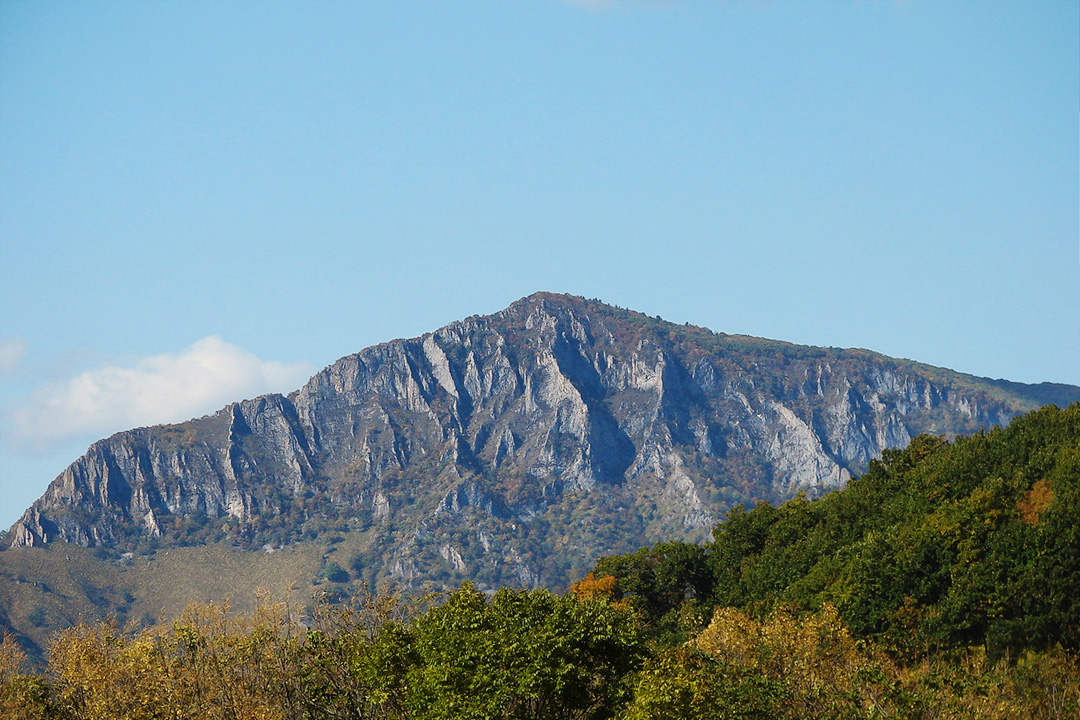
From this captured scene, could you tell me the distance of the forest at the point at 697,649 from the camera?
62.8 meters

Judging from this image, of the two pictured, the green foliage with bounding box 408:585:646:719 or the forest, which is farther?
the forest

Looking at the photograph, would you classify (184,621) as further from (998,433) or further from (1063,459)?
(998,433)

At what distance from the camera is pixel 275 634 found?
74.4 meters

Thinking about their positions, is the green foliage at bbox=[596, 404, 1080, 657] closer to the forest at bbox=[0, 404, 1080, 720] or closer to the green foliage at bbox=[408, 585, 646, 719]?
the forest at bbox=[0, 404, 1080, 720]

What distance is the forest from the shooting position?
62.8 metres

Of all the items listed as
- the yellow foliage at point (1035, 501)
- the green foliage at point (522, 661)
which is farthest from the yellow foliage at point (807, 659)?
the yellow foliage at point (1035, 501)

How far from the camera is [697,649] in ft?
275

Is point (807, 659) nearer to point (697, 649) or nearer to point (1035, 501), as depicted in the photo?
point (697, 649)

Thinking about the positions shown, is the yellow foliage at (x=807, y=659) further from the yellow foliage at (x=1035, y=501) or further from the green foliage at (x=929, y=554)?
the yellow foliage at (x=1035, y=501)

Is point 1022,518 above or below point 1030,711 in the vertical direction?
above

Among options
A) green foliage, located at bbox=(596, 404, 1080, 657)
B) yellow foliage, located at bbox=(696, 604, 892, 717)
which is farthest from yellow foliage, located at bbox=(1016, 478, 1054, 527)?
yellow foliage, located at bbox=(696, 604, 892, 717)

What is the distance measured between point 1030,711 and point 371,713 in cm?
3896

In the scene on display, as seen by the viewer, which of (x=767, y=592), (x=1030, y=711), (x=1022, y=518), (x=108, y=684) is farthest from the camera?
(x=767, y=592)

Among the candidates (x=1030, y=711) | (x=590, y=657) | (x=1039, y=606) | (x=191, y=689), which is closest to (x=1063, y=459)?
(x=1039, y=606)
